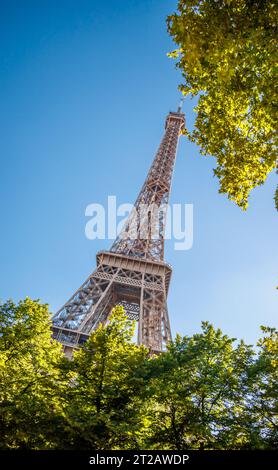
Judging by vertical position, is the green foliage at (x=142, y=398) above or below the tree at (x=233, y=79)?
below

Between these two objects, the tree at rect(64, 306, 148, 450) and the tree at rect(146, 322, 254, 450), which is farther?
the tree at rect(146, 322, 254, 450)

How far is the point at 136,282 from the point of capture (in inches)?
1473

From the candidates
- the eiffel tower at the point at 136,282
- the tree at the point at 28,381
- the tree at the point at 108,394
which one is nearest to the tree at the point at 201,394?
the tree at the point at 108,394

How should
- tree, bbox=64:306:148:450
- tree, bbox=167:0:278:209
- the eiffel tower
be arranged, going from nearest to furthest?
tree, bbox=167:0:278:209 < tree, bbox=64:306:148:450 < the eiffel tower

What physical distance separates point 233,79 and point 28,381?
1302 centimetres

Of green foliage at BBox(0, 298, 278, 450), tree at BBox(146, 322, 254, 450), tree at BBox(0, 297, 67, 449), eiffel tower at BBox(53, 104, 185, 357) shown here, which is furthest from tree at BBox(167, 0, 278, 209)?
eiffel tower at BBox(53, 104, 185, 357)

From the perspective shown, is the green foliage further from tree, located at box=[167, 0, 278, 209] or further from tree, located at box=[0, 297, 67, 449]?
tree, located at box=[167, 0, 278, 209]

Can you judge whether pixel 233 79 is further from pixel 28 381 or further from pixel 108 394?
pixel 28 381

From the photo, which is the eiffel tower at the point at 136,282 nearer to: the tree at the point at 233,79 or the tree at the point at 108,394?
the tree at the point at 108,394

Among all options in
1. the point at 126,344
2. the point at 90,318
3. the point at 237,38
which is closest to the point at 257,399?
the point at 126,344

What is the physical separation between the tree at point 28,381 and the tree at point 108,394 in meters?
0.69

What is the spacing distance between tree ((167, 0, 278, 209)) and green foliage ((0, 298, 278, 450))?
5.05 m

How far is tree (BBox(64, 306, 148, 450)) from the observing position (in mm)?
10141

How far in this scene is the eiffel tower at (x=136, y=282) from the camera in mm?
31594
